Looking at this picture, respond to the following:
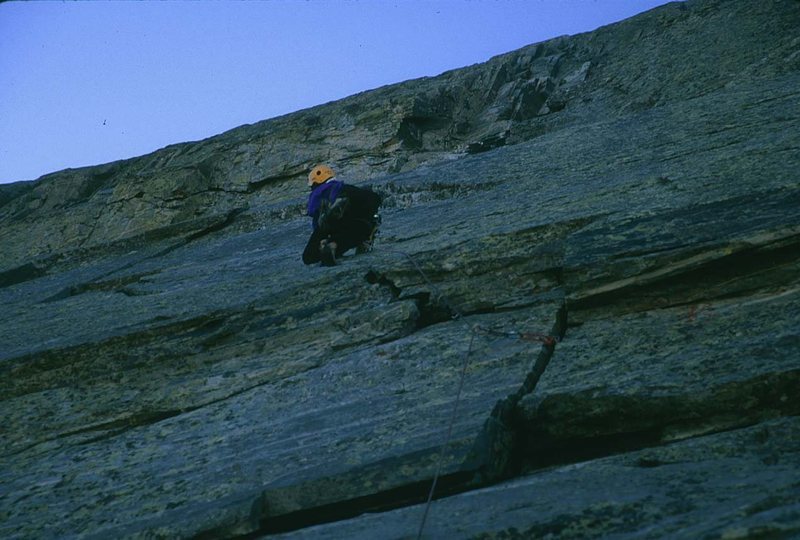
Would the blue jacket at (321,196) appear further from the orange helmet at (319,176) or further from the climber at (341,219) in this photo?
the orange helmet at (319,176)

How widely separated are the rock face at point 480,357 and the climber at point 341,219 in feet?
1.07

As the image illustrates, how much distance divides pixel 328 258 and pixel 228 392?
278cm

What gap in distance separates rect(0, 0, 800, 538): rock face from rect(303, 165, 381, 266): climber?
0.33m

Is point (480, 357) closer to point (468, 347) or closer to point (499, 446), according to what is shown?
point (468, 347)

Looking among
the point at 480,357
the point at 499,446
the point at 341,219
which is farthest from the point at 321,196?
the point at 499,446

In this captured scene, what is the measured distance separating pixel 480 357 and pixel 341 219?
13.8 ft

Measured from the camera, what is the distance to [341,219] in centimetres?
1020

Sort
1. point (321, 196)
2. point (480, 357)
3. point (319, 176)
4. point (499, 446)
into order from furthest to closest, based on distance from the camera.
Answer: point (319, 176) < point (321, 196) < point (480, 357) < point (499, 446)

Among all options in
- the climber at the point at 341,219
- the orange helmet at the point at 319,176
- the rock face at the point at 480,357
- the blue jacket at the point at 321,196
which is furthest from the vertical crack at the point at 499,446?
the orange helmet at the point at 319,176

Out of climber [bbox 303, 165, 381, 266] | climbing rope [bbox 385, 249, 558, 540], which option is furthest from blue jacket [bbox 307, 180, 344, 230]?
climbing rope [bbox 385, 249, 558, 540]

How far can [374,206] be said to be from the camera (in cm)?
1038

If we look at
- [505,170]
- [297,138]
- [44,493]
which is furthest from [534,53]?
[44,493]

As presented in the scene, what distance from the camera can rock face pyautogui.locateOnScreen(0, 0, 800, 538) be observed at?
15.1 feet

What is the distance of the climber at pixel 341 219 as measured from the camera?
10.1 metres
